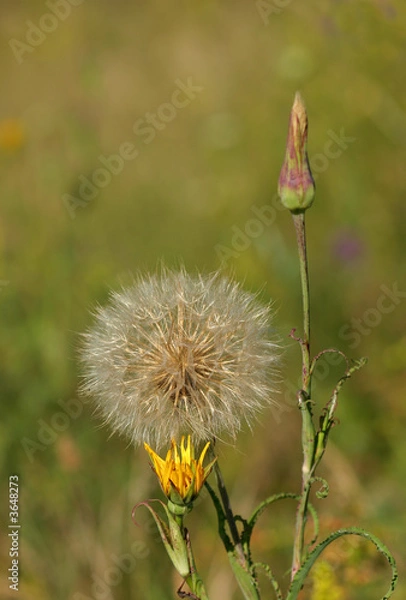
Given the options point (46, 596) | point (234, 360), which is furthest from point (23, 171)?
point (234, 360)

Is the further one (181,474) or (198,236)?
(198,236)

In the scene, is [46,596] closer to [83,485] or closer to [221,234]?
[83,485]

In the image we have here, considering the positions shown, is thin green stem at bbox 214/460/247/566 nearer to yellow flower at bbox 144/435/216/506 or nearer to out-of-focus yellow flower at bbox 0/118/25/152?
yellow flower at bbox 144/435/216/506

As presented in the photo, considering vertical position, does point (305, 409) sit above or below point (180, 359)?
below

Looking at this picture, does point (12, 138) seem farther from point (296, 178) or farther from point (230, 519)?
point (230, 519)

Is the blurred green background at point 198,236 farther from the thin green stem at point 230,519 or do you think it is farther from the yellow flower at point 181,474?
the yellow flower at point 181,474

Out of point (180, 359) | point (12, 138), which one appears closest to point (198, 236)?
point (12, 138)

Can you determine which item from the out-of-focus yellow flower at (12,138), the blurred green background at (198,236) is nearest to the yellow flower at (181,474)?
the blurred green background at (198,236)
